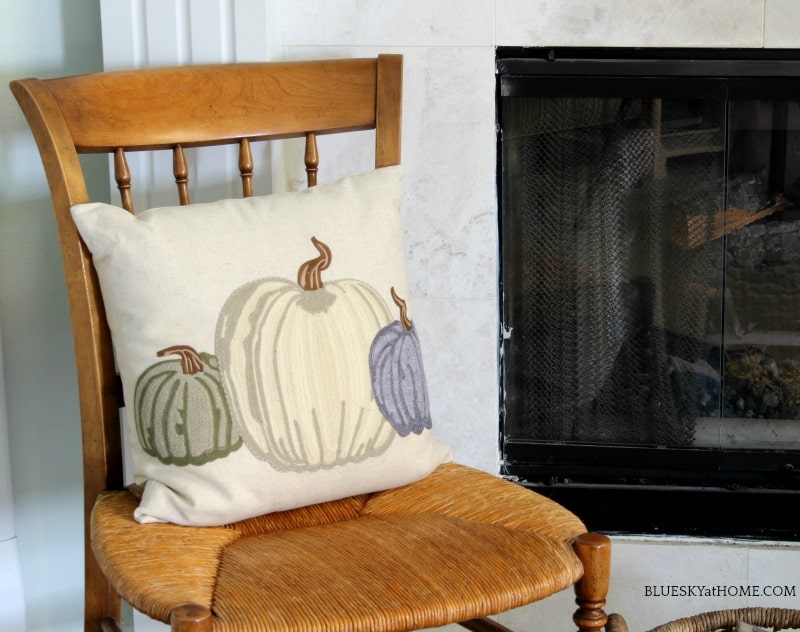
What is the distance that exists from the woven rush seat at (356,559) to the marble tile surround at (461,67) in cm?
39

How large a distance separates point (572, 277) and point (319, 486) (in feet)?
1.94

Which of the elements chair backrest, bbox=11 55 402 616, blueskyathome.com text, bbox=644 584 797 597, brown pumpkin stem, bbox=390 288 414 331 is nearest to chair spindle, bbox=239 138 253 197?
chair backrest, bbox=11 55 402 616

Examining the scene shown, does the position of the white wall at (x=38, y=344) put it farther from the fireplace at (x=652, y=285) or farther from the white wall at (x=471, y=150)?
the fireplace at (x=652, y=285)

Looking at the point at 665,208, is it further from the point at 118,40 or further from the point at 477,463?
the point at 118,40

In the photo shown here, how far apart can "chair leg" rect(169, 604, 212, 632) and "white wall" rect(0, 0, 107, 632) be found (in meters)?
0.68

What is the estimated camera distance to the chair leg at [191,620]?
707mm

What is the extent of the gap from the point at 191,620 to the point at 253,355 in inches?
11.4

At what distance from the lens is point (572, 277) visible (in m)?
1.37

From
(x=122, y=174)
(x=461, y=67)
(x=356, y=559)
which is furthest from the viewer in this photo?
(x=461, y=67)

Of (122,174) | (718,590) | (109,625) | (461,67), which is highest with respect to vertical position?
(461,67)

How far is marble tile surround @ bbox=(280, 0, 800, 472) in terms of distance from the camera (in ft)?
4.13

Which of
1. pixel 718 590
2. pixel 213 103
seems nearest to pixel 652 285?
pixel 718 590

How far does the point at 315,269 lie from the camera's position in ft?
3.16

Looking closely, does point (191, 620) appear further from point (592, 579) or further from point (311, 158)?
point (311, 158)
